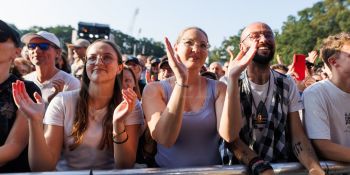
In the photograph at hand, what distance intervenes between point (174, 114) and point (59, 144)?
2.82ft

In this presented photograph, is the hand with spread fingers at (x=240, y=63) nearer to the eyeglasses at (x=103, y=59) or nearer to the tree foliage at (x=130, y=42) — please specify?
the eyeglasses at (x=103, y=59)

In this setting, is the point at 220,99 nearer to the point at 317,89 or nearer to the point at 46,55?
the point at 317,89

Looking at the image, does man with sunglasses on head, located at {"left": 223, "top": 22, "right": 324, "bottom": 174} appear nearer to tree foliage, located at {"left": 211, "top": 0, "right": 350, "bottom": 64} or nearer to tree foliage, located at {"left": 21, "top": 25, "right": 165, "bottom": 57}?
tree foliage, located at {"left": 211, "top": 0, "right": 350, "bottom": 64}

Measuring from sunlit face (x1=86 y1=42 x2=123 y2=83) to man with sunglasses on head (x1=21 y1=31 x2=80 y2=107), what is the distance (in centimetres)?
126

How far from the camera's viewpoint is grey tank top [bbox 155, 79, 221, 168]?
8.72ft

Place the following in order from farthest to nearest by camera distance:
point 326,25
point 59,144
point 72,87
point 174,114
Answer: point 326,25
point 72,87
point 59,144
point 174,114

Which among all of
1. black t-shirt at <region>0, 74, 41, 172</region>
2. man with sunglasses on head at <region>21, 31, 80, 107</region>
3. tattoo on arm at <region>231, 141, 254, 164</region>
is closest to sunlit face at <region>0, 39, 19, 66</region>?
black t-shirt at <region>0, 74, 41, 172</region>

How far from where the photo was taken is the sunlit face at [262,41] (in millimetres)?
2897

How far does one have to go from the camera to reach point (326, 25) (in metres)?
53.0

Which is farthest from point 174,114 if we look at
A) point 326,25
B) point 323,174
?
point 326,25

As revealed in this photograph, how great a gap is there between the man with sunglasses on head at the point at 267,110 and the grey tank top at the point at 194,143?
153 mm

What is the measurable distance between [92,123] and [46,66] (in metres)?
1.68

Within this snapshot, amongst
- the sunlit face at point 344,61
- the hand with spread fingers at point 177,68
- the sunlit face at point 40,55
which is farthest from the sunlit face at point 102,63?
the sunlit face at point 344,61

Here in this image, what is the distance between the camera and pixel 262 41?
2.90 m
